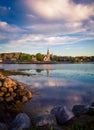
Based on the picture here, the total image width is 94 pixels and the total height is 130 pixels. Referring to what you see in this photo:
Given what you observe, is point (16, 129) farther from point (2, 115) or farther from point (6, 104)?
point (6, 104)

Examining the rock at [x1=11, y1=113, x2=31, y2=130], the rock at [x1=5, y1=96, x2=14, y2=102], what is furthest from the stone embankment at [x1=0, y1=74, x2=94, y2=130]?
the rock at [x1=5, y1=96, x2=14, y2=102]

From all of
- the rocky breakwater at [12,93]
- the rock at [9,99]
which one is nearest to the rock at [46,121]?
the rocky breakwater at [12,93]

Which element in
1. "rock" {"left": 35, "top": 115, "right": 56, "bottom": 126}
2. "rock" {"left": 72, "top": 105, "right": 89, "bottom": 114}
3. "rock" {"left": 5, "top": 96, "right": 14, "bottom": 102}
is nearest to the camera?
"rock" {"left": 35, "top": 115, "right": 56, "bottom": 126}

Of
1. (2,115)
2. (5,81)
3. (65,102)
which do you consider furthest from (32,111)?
(5,81)

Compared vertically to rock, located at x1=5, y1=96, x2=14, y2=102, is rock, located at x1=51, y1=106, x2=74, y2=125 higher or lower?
higher

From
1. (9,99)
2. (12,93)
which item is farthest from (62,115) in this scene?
(12,93)

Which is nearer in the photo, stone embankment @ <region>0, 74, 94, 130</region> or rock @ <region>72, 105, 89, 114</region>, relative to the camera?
stone embankment @ <region>0, 74, 94, 130</region>

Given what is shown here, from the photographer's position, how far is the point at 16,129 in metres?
10.6

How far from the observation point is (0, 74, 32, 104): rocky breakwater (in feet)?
72.5

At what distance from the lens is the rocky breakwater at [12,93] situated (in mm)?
22105

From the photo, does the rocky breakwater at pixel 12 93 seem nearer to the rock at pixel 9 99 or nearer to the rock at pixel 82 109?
the rock at pixel 9 99

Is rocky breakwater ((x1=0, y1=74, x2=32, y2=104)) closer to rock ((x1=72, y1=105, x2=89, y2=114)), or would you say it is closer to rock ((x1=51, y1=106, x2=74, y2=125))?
rock ((x1=72, y1=105, x2=89, y2=114))

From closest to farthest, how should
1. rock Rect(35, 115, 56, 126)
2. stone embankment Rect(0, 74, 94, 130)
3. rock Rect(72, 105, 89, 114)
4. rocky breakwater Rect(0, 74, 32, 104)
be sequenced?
1. stone embankment Rect(0, 74, 94, 130)
2. rock Rect(35, 115, 56, 126)
3. rock Rect(72, 105, 89, 114)
4. rocky breakwater Rect(0, 74, 32, 104)

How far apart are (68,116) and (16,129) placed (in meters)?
2.97
